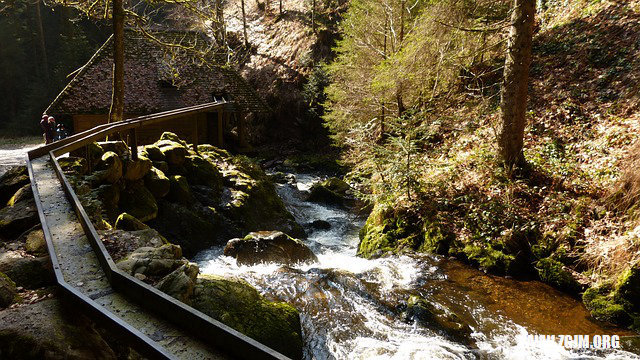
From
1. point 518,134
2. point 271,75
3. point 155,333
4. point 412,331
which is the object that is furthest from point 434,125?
point 271,75

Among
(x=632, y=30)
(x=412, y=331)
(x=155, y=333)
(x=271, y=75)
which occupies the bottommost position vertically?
(x=412, y=331)

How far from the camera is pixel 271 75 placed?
101 ft

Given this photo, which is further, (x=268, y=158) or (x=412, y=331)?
(x=268, y=158)

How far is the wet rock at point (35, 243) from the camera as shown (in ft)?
12.3

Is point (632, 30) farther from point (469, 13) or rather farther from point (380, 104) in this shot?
point (380, 104)

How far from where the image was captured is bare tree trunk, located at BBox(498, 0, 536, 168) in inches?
314

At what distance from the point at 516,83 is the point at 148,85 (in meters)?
18.6

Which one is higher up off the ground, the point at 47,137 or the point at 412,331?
the point at 47,137

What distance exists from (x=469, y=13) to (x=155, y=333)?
13.5 metres

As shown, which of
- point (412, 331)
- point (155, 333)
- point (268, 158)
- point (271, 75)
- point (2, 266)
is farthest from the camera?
point (271, 75)

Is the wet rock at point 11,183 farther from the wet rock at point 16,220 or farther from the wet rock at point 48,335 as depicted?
the wet rock at point 48,335

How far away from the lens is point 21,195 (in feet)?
16.9

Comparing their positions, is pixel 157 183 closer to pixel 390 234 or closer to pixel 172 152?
pixel 172 152

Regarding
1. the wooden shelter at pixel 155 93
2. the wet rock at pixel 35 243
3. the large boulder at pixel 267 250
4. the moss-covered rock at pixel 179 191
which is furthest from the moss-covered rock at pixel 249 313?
the wooden shelter at pixel 155 93
